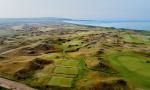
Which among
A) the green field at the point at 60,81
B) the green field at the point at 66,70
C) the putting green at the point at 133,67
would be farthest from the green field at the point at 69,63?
the green field at the point at 60,81

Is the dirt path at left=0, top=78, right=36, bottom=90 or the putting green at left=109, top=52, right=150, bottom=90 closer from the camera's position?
the putting green at left=109, top=52, right=150, bottom=90

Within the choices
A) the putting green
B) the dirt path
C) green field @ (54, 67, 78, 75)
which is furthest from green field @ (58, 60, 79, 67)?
the dirt path

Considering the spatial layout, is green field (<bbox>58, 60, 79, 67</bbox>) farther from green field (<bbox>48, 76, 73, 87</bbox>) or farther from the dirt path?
the dirt path

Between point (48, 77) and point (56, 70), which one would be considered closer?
point (48, 77)

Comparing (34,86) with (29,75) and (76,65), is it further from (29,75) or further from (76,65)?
(76,65)

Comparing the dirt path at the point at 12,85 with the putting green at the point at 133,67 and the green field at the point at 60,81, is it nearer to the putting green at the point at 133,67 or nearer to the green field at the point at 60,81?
the green field at the point at 60,81

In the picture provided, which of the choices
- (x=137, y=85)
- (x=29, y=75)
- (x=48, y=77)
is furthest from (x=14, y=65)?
(x=137, y=85)
